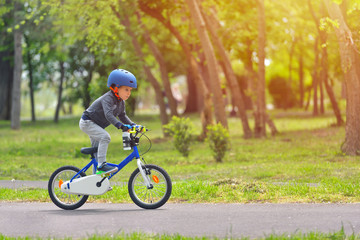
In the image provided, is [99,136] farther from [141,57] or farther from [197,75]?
[141,57]

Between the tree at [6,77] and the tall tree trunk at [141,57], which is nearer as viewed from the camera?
the tall tree trunk at [141,57]

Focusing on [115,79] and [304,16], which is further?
[304,16]

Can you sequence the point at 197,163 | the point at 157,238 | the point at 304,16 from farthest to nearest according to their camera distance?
1. the point at 304,16
2. the point at 197,163
3. the point at 157,238

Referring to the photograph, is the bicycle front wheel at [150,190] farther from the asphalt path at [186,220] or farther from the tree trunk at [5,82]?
the tree trunk at [5,82]

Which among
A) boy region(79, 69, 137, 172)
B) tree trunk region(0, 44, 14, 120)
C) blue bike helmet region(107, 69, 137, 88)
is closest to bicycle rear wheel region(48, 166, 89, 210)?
boy region(79, 69, 137, 172)

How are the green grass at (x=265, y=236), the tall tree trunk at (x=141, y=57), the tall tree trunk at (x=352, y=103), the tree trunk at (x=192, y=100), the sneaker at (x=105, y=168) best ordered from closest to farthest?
1. the green grass at (x=265, y=236)
2. the sneaker at (x=105, y=168)
3. the tall tree trunk at (x=352, y=103)
4. the tall tree trunk at (x=141, y=57)
5. the tree trunk at (x=192, y=100)

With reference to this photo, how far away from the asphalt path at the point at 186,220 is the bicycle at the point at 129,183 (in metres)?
→ 0.15

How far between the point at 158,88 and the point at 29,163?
8.92m

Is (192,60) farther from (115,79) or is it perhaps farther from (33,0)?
(115,79)

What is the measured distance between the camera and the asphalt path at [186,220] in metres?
6.87

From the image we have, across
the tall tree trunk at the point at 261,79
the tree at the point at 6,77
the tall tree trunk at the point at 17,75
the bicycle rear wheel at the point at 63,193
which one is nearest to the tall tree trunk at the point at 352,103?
the tall tree trunk at the point at 261,79

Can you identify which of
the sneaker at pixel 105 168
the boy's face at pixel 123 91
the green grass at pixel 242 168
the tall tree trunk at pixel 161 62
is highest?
the tall tree trunk at pixel 161 62

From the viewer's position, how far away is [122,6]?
2347cm

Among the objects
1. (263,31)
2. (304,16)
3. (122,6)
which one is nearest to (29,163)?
(122,6)
